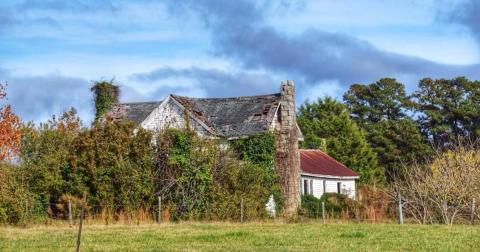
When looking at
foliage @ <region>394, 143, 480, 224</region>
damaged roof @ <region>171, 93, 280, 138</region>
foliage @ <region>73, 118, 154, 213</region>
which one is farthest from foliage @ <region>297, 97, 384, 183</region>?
foliage @ <region>73, 118, 154, 213</region>

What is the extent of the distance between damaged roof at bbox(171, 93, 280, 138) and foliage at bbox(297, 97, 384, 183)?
18.2 m

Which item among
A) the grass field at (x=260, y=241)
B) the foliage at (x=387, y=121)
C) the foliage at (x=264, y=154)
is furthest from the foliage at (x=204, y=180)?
the foliage at (x=387, y=121)

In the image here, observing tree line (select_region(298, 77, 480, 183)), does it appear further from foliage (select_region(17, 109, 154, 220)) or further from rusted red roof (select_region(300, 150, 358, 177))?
foliage (select_region(17, 109, 154, 220))

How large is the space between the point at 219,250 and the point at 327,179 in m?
41.5

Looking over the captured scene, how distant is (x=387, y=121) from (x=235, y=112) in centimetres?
3891

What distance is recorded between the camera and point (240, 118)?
47.8m

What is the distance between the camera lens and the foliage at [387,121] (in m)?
81.7

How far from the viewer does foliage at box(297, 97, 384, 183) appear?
7094cm

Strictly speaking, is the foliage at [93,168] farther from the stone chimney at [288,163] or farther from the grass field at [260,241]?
the grass field at [260,241]

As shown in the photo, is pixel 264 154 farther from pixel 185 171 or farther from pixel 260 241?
pixel 260 241

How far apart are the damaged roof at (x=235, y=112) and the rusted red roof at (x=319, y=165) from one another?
8953 mm

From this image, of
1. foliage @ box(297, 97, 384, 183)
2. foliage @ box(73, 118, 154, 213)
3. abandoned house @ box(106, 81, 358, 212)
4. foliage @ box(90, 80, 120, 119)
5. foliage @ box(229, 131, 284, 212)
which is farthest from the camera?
foliage @ box(297, 97, 384, 183)

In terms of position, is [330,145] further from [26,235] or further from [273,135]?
[26,235]

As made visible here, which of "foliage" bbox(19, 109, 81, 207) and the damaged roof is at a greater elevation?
the damaged roof
